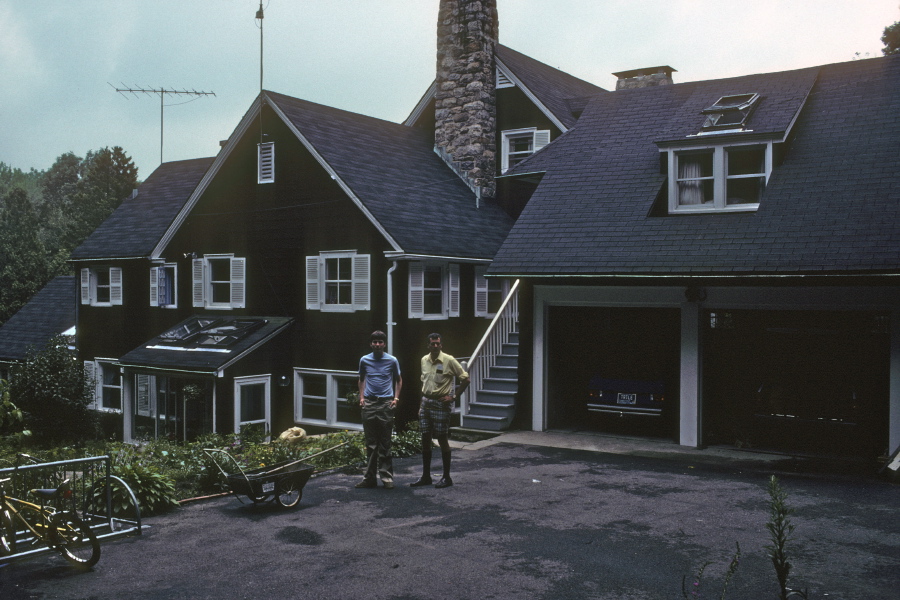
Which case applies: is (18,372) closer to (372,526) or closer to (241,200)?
(241,200)

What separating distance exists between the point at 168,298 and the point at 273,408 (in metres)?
6.22

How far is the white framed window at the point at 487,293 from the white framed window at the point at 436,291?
1047 mm

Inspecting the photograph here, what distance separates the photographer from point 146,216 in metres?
29.5

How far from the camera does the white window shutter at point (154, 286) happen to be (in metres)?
25.8

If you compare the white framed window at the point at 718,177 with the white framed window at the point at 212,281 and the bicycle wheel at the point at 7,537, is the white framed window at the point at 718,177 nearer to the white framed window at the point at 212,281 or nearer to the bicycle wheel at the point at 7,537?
the bicycle wheel at the point at 7,537

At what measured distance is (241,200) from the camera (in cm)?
2362

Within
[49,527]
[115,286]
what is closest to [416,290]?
[115,286]

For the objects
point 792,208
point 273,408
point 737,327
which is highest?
point 792,208

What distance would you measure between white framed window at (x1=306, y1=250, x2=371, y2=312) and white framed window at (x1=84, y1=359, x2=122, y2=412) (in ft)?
30.7

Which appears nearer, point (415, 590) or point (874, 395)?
point (415, 590)

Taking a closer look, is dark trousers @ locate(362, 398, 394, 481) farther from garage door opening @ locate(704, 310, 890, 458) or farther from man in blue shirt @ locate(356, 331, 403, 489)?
garage door opening @ locate(704, 310, 890, 458)

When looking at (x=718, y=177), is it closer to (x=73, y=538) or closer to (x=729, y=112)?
(x=729, y=112)

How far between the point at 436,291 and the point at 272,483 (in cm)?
1153

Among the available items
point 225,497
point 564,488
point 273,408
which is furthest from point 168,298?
point 564,488
